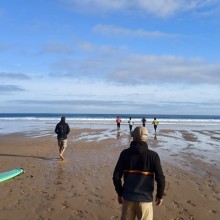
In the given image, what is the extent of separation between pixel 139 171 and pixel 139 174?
42 millimetres

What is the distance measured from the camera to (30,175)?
1080 cm

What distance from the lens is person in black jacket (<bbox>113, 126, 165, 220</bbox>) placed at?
446cm

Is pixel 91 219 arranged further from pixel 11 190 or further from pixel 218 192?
pixel 218 192

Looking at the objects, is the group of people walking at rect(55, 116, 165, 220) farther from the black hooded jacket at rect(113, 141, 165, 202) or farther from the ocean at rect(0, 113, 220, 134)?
the ocean at rect(0, 113, 220, 134)

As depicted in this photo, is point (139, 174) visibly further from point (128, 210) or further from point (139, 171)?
point (128, 210)

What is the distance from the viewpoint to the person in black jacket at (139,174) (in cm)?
446

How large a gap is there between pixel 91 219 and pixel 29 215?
4.20 ft

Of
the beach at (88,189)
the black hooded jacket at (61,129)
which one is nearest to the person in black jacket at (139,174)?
the beach at (88,189)

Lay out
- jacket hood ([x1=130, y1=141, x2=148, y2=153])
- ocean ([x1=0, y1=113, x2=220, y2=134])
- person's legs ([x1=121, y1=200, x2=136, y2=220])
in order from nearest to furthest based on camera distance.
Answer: jacket hood ([x1=130, y1=141, x2=148, y2=153])
person's legs ([x1=121, y1=200, x2=136, y2=220])
ocean ([x1=0, y1=113, x2=220, y2=134])

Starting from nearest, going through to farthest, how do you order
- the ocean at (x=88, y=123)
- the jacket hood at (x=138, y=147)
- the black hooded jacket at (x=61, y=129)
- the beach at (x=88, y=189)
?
the jacket hood at (x=138, y=147) < the beach at (x=88, y=189) < the black hooded jacket at (x=61, y=129) < the ocean at (x=88, y=123)

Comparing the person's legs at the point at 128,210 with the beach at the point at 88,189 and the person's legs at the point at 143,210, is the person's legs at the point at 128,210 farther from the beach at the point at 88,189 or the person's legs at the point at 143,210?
the beach at the point at 88,189

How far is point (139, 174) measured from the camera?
14.7 feet

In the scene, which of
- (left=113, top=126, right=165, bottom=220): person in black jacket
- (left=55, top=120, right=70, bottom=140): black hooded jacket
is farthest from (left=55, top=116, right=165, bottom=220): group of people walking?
(left=55, top=120, right=70, bottom=140): black hooded jacket

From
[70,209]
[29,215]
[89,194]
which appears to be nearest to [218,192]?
[89,194]
